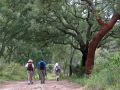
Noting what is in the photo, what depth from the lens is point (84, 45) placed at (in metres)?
37.3

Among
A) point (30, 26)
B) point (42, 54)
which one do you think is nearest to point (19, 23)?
point (30, 26)

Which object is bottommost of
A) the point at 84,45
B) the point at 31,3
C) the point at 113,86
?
the point at 113,86

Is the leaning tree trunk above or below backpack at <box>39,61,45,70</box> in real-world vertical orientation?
above

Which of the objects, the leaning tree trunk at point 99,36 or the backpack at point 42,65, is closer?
the leaning tree trunk at point 99,36

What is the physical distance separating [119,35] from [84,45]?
11.8ft

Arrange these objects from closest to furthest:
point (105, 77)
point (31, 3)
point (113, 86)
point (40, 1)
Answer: point (113, 86), point (105, 77), point (40, 1), point (31, 3)

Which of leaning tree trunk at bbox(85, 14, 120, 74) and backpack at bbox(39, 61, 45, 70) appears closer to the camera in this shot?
leaning tree trunk at bbox(85, 14, 120, 74)

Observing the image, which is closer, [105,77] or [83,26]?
[105,77]

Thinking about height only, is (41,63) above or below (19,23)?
below

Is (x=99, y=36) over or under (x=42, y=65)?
over

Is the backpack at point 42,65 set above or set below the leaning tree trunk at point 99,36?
below

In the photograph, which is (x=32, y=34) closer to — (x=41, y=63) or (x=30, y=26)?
(x=30, y=26)

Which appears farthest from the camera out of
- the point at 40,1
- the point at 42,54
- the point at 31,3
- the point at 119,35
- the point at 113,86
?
the point at 42,54

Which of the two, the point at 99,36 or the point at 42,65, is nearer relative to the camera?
the point at 42,65
